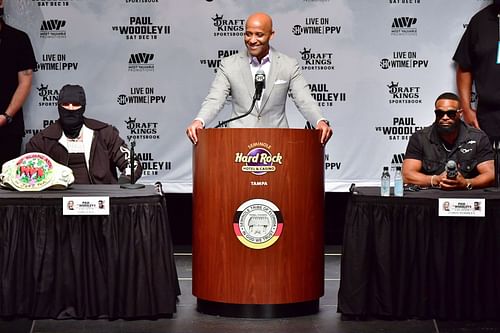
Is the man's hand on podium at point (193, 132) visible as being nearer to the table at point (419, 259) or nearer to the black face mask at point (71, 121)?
the table at point (419, 259)

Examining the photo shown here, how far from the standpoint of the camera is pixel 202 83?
24.3ft

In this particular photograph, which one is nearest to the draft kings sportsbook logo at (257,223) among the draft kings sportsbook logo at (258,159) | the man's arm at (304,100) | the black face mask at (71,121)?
the draft kings sportsbook logo at (258,159)

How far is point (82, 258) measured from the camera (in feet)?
15.8

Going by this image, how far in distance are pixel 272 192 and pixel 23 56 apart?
2994 mm

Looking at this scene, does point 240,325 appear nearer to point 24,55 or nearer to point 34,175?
point 34,175

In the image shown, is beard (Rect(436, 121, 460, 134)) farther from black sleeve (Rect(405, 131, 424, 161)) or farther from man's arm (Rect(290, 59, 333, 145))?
man's arm (Rect(290, 59, 333, 145))

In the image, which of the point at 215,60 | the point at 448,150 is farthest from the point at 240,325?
the point at 215,60

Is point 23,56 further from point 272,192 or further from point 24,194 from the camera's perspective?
point 272,192

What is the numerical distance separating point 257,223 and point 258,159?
0.33 m

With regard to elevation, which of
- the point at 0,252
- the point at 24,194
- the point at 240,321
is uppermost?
the point at 24,194

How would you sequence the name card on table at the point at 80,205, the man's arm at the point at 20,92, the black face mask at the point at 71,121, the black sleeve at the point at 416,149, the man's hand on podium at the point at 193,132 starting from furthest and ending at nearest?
the man's arm at the point at 20,92, the black face mask at the point at 71,121, the black sleeve at the point at 416,149, the man's hand on podium at the point at 193,132, the name card on table at the point at 80,205

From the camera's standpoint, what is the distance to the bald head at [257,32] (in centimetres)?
520

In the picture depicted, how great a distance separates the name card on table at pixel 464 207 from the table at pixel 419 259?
0.06 m

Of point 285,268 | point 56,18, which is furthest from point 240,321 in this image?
point 56,18
